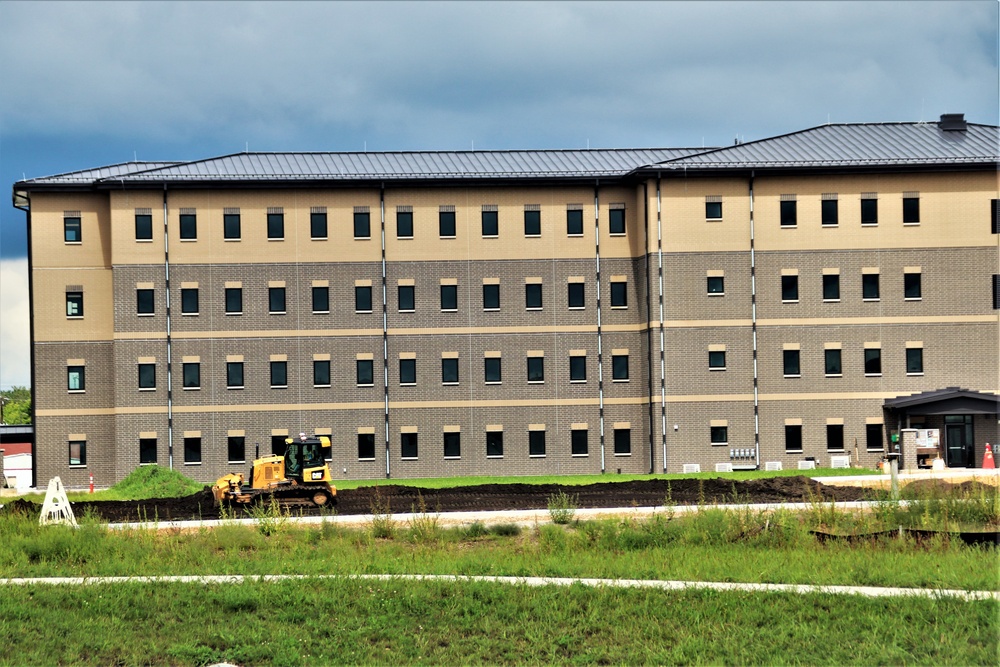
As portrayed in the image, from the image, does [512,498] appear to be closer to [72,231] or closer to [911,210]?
[911,210]

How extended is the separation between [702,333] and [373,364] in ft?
46.2

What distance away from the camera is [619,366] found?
167 feet

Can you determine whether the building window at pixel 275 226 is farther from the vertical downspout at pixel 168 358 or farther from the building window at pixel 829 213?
the building window at pixel 829 213

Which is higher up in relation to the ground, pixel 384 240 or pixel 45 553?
pixel 384 240

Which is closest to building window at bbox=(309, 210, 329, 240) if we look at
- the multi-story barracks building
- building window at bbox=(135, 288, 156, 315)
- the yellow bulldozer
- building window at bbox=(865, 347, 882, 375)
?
the multi-story barracks building

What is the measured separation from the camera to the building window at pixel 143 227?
4991 centimetres

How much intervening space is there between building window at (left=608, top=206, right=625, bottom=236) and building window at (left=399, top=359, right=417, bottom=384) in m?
10.3

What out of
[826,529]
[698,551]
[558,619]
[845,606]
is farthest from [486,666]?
[826,529]

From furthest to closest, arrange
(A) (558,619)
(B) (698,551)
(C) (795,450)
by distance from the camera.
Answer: (C) (795,450)
(B) (698,551)
(A) (558,619)

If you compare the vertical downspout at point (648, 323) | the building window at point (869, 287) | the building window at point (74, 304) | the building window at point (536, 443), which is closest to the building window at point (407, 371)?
the building window at point (536, 443)

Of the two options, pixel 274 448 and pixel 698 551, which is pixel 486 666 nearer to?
pixel 698 551

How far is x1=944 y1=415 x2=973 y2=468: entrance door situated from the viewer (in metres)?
48.0

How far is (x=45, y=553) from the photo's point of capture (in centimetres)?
2033

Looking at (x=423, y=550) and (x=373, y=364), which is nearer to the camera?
(x=423, y=550)
